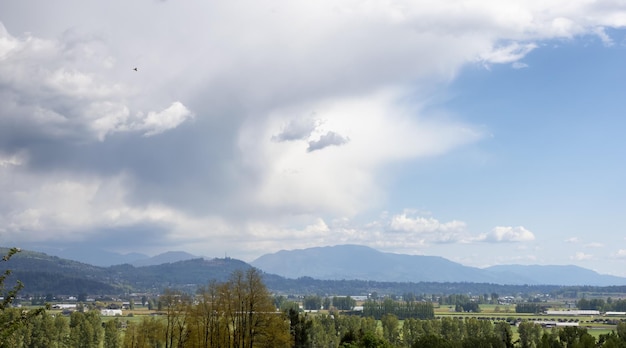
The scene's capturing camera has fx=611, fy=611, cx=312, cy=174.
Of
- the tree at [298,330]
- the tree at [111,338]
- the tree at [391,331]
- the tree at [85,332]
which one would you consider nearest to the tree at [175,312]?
the tree at [298,330]

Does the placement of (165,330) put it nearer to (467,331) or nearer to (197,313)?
(197,313)

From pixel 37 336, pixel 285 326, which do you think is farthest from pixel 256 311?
pixel 37 336

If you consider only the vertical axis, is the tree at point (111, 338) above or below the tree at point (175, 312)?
below

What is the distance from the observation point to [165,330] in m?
84.2

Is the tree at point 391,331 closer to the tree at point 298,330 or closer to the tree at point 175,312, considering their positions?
the tree at point 298,330

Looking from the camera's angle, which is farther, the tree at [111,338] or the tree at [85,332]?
the tree at [111,338]

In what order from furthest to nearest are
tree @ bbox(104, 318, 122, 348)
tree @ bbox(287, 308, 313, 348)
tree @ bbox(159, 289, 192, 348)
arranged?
tree @ bbox(104, 318, 122, 348), tree @ bbox(287, 308, 313, 348), tree @ bbox(159, 289, 192, 348)

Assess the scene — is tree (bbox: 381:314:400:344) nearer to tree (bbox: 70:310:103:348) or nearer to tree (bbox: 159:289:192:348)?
tree (bbox: 70:310:103:348)

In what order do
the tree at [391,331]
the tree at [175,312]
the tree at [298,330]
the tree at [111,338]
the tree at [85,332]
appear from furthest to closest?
1. the tree at [391,331]
2. the tree at [111,338]
3. the tree at [85,332]
4. the tree at [298,330]
5. the tree at [175,312]

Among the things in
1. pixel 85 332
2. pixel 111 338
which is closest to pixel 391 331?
pixel 111 338

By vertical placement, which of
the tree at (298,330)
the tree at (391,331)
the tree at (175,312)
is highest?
the tree at (175,312)

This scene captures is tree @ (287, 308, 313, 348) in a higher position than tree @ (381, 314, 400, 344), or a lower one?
higher

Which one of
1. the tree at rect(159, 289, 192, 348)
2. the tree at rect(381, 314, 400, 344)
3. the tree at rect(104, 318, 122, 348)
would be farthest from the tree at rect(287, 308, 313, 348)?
the tree at rect(104, 318, 122, 348)

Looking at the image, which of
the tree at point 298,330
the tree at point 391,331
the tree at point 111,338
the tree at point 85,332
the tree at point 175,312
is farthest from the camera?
the tree at point 391,331
